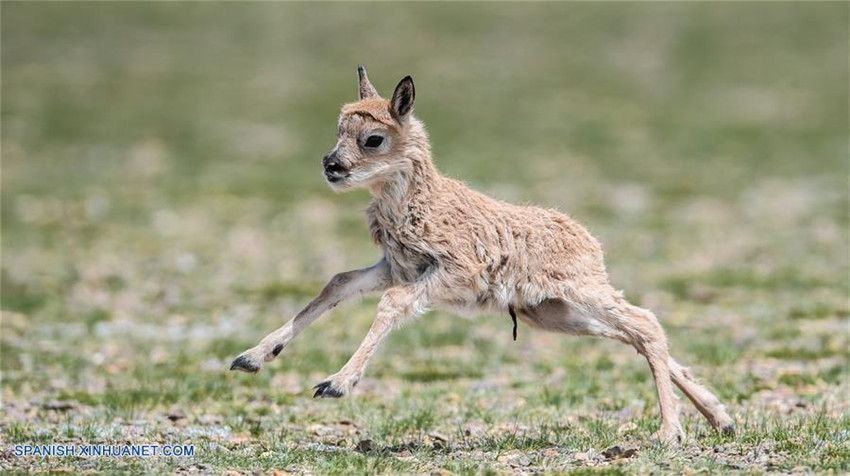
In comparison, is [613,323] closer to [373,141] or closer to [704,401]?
[704,401]

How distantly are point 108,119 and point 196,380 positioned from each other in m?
28.8

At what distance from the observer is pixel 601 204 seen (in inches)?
1177

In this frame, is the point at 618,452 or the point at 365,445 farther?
the point at 365,445

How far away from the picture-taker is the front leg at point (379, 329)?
8977mm

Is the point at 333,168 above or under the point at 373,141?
under

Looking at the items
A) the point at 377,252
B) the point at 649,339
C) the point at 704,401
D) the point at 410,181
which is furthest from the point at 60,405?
the point at 377,252

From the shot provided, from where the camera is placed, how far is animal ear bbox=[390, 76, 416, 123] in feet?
32.3

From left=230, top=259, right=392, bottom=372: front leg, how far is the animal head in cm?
74

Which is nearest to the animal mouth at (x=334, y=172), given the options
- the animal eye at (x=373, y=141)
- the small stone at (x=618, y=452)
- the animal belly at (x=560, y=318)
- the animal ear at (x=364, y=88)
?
the animal eye at (x=373, y=141)

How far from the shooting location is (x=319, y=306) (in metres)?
9.90

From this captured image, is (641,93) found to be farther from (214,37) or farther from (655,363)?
(655,363)

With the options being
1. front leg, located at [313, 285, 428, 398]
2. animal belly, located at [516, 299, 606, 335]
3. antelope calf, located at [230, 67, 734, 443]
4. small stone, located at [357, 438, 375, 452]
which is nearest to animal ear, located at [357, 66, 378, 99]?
antelope calf, located at [230, 67, 734, 443]

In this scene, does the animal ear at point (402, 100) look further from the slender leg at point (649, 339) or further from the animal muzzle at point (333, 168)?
the slender leg at point (649, 339)

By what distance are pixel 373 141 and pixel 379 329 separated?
1580 millimetres
